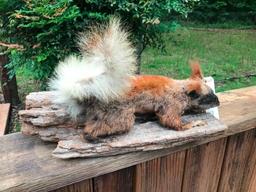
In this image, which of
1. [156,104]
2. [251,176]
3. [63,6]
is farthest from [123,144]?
[63,6]

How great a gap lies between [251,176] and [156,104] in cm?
49

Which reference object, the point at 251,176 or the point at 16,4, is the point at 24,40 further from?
the point at 251,176

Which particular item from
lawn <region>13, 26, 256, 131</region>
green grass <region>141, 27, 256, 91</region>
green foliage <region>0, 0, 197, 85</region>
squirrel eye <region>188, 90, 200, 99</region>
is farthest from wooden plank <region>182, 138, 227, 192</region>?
green grass <region>141, 27, 256, 91</region>

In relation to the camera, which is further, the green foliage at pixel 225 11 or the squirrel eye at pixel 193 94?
the green foliage at pixel 225 11

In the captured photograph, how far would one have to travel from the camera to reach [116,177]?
73cm

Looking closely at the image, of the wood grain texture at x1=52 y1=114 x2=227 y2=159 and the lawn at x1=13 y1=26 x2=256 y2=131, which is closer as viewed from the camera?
the wood grain texture at x1=52 y1=114 x2=227 y2=159

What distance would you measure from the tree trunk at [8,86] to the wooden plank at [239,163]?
99.3 inches

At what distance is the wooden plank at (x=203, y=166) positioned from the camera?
826 mm

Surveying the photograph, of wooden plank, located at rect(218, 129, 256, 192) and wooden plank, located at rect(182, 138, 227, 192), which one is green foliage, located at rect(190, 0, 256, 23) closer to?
wooden plank, located at rect(218, 129, 256, 192)

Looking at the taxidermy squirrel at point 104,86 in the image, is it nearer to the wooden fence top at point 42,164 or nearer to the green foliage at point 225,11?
the wooden fence top at point 42,164

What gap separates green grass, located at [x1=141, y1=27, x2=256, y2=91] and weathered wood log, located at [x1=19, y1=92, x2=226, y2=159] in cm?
272

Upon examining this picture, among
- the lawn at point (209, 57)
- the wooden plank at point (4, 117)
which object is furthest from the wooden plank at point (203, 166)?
the lawn at point (209, 57)

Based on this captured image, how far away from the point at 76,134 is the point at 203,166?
38 centimetres

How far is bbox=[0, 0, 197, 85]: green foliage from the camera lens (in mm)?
1961
